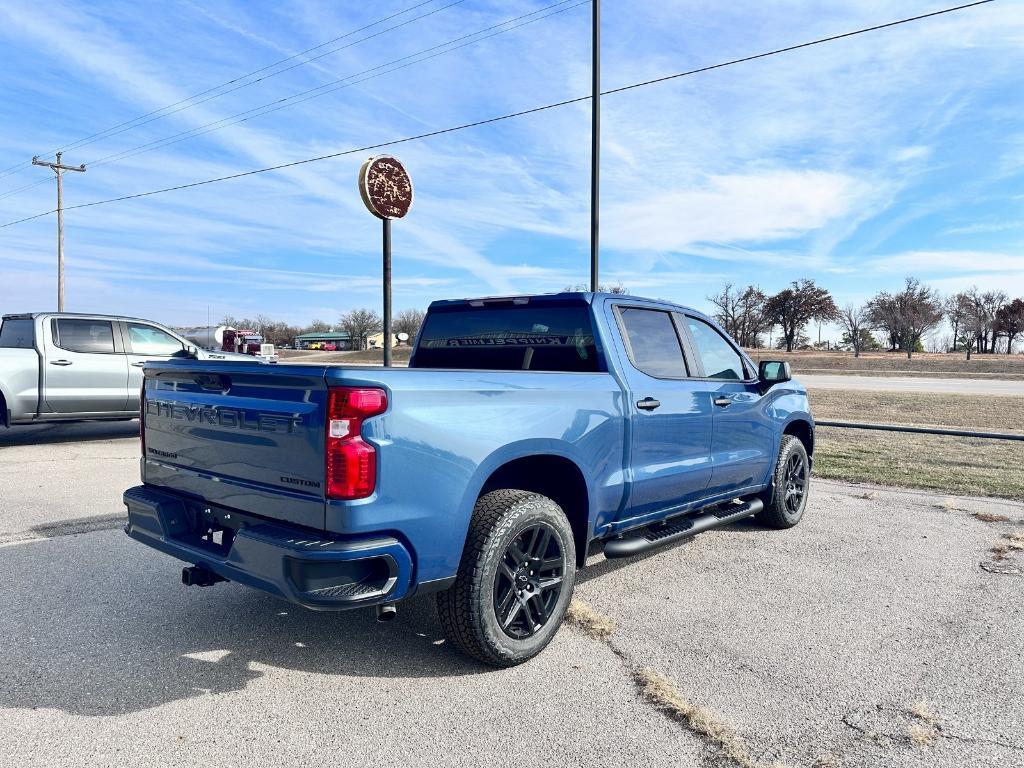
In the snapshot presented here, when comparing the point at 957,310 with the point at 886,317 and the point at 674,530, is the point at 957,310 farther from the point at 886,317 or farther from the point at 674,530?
the point at 674,530

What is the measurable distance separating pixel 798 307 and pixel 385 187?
68.9m

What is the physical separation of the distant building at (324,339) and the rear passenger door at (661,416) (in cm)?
10789

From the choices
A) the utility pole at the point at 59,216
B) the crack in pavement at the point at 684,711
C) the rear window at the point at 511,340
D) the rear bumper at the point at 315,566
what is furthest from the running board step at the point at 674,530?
the utility pole at the point at 59,216

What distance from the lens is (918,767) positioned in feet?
8.54

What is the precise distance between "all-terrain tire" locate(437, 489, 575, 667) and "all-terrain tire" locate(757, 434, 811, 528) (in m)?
2.85

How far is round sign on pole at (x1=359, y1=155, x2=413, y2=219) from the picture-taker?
11.1 m

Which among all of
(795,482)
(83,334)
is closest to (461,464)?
(795,482)

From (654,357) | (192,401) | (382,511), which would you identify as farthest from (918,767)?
(192,401)

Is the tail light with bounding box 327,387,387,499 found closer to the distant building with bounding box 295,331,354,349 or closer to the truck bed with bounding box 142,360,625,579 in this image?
the truck bed with bounding box 142,360,625,579

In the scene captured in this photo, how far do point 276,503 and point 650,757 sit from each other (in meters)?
1.78

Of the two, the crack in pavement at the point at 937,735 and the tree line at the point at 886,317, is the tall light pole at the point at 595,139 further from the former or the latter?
the tree line at the point at 886,317

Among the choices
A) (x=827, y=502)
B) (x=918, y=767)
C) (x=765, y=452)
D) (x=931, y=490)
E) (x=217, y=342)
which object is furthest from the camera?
(x=217, y=342)

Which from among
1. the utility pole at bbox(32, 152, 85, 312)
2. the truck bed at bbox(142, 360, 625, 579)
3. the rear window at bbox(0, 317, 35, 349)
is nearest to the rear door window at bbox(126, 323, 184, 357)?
the rear window at bbox(0, 317, 35, 349)

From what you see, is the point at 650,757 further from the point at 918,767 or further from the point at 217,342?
the point at 217,342
